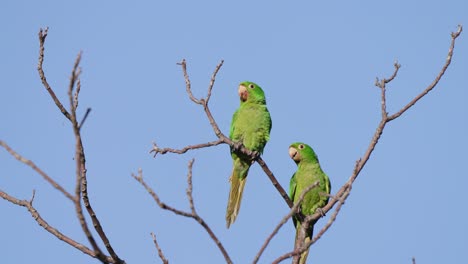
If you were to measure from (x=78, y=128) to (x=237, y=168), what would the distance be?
13.4 ft

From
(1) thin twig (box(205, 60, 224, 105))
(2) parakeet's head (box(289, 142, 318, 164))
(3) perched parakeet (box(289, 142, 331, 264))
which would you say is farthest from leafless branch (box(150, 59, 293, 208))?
(2) parakeet's head (box(289, 142, 318, 164))

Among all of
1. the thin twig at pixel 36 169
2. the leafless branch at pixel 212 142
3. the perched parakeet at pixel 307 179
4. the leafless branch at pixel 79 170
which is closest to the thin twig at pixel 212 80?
the leafless branch at pixel 212 142

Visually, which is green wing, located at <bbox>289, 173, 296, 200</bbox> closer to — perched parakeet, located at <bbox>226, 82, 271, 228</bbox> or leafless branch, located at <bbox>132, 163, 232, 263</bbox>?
perched parakeet, located at <bbox>226, 82, 271, 228</bbox>

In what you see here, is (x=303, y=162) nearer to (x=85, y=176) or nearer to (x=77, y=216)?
(x=85, y=176)

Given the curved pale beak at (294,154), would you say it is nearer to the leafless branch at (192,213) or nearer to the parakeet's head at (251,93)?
the parakeet's head at (251,93)

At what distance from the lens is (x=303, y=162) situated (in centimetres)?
680

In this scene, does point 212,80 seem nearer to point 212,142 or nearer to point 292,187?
point 212,142

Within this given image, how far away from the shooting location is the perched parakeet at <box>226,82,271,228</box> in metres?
6.09

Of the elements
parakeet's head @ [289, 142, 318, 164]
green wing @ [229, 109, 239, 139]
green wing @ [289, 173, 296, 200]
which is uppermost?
green wing @ [229, 109, 239, 139]

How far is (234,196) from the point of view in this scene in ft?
19.9

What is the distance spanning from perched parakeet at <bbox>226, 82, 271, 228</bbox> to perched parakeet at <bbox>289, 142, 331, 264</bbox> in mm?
490

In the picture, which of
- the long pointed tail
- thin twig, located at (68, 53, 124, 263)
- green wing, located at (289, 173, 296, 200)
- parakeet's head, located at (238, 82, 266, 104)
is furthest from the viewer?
parakeet's head, located at (238, 82, 266, 104)

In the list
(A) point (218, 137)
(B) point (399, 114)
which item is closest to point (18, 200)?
(A) point (218, 137)

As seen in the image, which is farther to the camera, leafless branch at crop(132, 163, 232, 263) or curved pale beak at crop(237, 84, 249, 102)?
curved pale beak at crop(237, 84, 249, 102)
